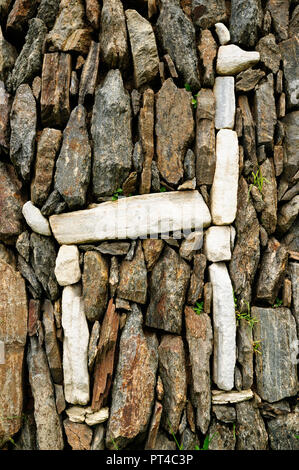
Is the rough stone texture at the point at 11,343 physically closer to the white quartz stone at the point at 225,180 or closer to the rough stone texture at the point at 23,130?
the rough stone texture at the point at 23,130

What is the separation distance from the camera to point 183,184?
291 cm

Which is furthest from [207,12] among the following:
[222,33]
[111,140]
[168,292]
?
[168,292]

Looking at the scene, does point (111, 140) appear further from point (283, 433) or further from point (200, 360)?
point (283, 433)

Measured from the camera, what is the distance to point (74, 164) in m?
2.94

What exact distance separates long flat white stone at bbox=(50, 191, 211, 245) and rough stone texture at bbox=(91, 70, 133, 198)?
0.23 metres

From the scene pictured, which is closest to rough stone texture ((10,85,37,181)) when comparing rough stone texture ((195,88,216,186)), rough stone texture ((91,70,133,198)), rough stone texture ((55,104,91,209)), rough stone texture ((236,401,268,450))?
rough stone texture ((55,104,91,209))

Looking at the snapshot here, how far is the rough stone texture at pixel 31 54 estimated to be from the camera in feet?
10.4

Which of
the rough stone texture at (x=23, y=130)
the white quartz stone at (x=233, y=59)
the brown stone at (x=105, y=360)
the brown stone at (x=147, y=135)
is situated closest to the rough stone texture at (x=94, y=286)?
the brown stone at (x=105, y=360)

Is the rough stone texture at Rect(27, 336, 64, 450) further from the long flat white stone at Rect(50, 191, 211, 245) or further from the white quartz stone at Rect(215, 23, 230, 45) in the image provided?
the white quartz stone at Rect(215, 23, 230, 45)

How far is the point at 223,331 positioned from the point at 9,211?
2.55m

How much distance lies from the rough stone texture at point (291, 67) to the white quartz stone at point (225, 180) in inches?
36.2

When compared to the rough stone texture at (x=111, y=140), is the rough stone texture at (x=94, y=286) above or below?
below

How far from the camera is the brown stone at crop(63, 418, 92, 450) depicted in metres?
2.82
